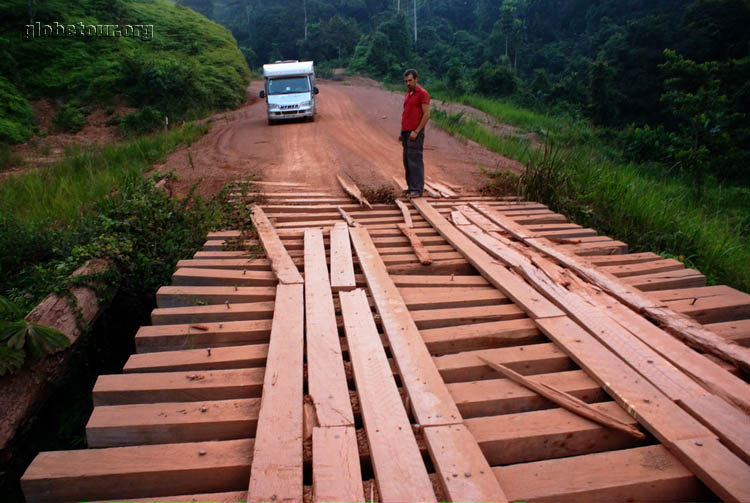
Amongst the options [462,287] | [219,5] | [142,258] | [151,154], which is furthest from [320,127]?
[219,5]

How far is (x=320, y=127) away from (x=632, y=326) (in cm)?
1461

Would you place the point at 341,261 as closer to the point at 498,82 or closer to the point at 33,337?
the point at 33,337

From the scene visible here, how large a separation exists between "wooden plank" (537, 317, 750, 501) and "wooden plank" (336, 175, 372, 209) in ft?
11.7

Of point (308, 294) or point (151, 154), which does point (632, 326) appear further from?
point (151, 154)

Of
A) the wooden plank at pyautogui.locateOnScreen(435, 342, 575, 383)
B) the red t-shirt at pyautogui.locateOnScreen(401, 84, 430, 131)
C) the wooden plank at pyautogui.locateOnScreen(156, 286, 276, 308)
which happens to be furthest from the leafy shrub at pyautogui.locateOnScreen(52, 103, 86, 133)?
the wooden plank at pyautogui.locateOnScreen(435, 342, 575, 383)

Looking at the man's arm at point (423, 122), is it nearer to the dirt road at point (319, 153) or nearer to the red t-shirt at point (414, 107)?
the red t-shirt at point (414, 107)

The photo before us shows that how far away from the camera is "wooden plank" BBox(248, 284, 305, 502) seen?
1870mm

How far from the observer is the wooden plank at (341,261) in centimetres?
363

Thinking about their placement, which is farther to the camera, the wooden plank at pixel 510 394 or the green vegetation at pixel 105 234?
the green vegetation at pixel 105 234

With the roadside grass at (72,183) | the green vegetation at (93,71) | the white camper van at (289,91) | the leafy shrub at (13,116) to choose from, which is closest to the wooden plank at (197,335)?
the roadside grass at (72,183)

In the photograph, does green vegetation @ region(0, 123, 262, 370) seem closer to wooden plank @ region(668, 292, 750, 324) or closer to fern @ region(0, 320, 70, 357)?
fern @ region(0, 320, 70, 357)

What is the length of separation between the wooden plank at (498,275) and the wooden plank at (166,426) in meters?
1.98

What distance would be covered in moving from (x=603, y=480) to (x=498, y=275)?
2.04 metres

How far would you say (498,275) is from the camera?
3.84 m
